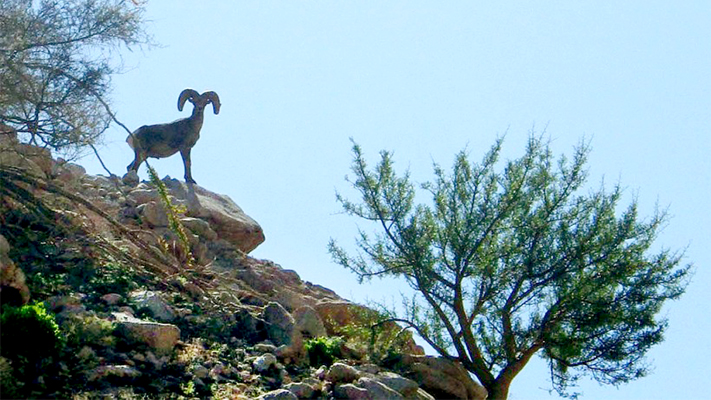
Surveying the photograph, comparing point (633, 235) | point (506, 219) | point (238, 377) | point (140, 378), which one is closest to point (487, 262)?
point (506, 219)

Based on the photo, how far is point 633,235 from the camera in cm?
1551

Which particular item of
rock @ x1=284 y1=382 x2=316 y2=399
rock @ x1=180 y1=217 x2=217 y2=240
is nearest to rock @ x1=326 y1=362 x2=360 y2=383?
rock @ x1=284 y1=382 x2=316 y2=399

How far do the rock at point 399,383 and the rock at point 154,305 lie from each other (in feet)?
8.11

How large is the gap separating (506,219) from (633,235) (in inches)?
66.3

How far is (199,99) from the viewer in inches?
733

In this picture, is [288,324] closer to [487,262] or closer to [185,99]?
[487,262]

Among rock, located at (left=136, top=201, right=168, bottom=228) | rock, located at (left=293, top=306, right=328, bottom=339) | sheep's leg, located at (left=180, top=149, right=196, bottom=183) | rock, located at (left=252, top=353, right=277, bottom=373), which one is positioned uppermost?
sheep's leg, located at (left=180, top=149, right=196, bottom=183)

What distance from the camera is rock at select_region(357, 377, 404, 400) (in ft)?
39.2

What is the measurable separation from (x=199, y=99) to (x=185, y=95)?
27 cm

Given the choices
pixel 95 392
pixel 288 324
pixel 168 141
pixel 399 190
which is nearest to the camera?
pixel 95 392

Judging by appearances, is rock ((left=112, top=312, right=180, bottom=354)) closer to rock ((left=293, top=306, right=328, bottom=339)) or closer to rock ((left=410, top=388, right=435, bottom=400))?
rock ((left=293, top=306, right=328, bottom=339))

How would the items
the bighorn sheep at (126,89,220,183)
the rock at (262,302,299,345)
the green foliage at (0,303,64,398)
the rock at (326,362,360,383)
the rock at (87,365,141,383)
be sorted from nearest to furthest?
1. the green foliage at (0,303,64,398)
2. the rock at (87,365,141,383)
3. the rock at (326,362,360,383)
4. the rock at (262,302,299,345)
5. the bighorn sheep at (126,89,220,183)

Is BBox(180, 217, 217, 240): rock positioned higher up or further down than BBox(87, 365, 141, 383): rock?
higher up

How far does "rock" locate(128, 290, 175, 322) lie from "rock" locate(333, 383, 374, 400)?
2.31 m
